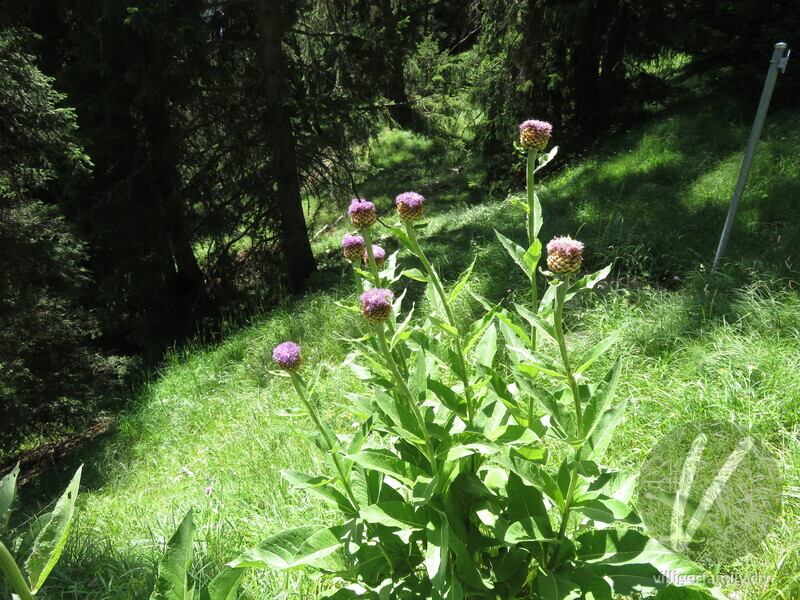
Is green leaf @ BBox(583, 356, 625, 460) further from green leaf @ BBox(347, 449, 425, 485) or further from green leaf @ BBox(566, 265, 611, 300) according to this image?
green leaf @ BBox(347, 449, 425, 485)

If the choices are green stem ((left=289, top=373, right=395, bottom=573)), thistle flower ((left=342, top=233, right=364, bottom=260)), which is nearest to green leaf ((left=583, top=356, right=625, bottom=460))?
green stem ((left=289, top=373, right=395, bottom=573))

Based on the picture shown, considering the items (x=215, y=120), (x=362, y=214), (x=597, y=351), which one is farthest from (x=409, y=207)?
(x=215, y=120)

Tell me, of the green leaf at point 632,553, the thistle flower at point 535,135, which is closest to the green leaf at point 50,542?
the green leaf at point 632,553

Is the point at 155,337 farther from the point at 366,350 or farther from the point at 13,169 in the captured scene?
the point at 366,350

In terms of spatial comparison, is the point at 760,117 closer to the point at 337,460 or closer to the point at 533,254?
the point at 533,254

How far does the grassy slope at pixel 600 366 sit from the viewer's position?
2465 mm

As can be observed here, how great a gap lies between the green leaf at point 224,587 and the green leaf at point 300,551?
0.09 meters

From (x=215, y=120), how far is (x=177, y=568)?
6.84m

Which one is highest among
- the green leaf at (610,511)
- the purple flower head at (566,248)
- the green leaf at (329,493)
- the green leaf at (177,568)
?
the purple flower head at (566,248)

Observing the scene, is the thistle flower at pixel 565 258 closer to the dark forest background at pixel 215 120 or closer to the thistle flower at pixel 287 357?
the thistle flower at pixel 287 357

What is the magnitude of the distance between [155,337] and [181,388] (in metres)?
2.98

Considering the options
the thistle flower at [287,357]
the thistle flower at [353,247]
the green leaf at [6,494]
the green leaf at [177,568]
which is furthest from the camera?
the thistle flower at [353,247]

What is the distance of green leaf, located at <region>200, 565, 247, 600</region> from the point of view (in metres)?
1.33

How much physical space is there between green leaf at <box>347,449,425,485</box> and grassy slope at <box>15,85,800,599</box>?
552 millimetres
